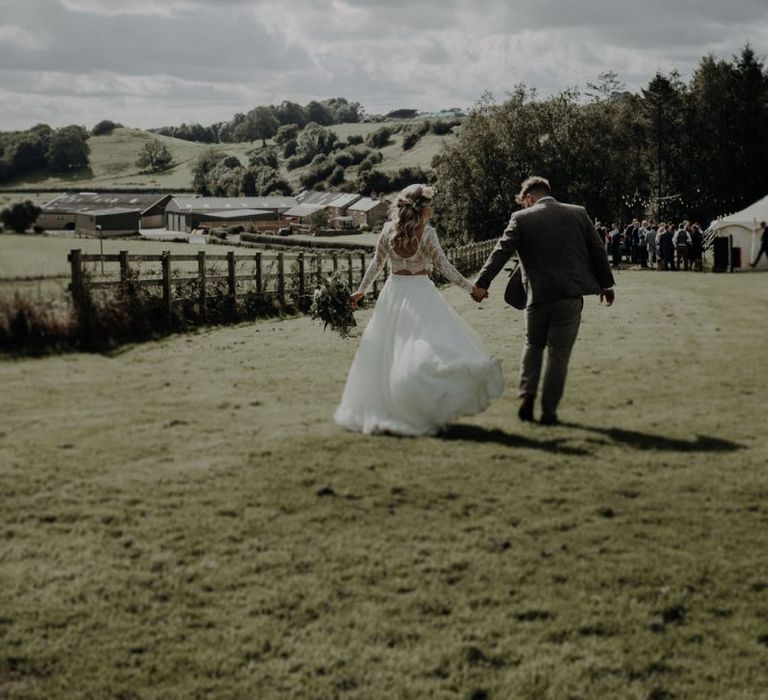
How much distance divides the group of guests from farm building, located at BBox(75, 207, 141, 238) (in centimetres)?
10804

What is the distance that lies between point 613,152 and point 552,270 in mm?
64264

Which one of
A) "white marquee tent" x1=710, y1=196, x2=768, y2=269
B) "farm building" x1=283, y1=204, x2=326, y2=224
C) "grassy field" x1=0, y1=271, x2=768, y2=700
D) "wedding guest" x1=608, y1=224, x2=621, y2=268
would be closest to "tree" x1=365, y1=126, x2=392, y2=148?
"farm building" x1=283, y1=204, x2=326, y2=224

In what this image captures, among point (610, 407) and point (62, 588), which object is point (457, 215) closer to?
point (610, 407)

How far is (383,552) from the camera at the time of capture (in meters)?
5.52

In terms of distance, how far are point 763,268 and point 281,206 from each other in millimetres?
128626

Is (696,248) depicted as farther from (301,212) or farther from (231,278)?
(301,212)

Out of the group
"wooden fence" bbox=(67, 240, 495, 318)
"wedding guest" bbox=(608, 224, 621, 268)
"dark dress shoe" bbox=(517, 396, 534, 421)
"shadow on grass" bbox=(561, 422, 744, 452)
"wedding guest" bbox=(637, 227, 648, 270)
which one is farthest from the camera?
"wedding guest" bbox=(608, 224, 621, 268)

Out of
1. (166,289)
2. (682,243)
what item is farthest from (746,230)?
(166,289)

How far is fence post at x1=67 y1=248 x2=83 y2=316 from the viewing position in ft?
52.1

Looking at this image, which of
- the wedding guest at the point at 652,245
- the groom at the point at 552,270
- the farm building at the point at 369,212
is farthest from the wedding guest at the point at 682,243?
the farm building at the point at 369,212

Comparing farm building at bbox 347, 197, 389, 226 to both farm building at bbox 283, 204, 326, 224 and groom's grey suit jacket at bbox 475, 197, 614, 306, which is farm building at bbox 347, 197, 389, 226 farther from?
groom's grey suit jacket at bbox 475, 197, 614, 306

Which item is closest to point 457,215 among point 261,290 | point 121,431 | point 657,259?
point 657,259

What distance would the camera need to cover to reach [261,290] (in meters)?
21.8

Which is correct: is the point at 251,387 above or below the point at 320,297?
below
